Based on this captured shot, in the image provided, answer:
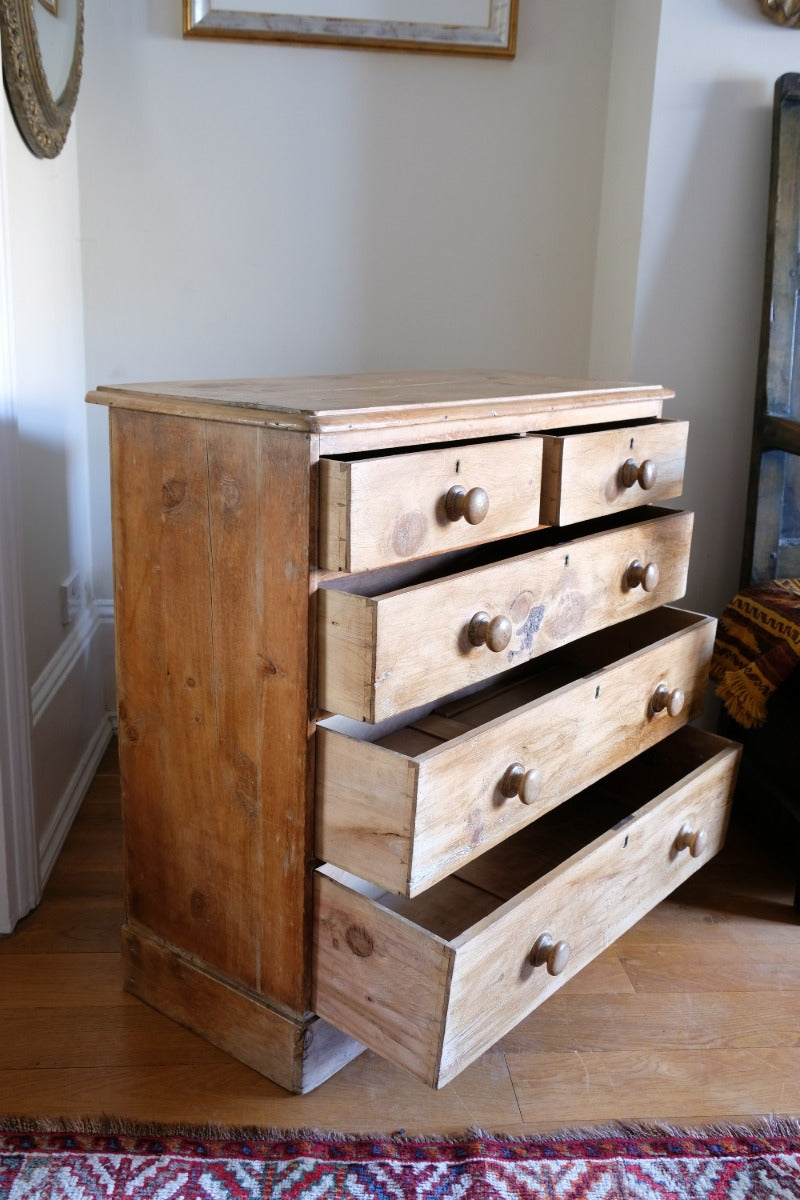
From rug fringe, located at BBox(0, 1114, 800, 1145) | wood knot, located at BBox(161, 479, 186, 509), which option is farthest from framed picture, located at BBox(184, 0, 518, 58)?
rug fringe, located at BBox(0, 1114, 800, 1145)

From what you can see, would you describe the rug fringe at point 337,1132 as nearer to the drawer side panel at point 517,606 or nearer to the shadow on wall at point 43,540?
the drawer side panel at point 517,606

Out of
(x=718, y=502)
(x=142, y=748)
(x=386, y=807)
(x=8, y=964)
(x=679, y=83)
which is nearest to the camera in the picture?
(x=386, y=807)

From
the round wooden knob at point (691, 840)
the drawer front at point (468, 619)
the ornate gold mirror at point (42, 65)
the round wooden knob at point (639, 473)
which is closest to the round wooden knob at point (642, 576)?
the drawer front at point (468, 619)

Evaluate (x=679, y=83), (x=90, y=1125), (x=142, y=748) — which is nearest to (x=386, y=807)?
(x=142, y=748)

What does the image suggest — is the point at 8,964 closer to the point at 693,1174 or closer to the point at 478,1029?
the point at 478,1029

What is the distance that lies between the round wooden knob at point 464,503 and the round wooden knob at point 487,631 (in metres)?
0.11

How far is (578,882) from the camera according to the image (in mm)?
1202

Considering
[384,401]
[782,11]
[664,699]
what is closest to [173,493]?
[384,401]

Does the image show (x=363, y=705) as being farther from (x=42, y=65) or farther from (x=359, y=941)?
(x=42, y=65)

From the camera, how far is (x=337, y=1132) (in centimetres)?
111

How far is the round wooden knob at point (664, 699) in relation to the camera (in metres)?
1.42

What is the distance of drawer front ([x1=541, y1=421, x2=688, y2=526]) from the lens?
1.25m

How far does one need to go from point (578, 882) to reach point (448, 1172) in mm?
343

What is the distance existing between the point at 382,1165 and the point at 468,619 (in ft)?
1.93
